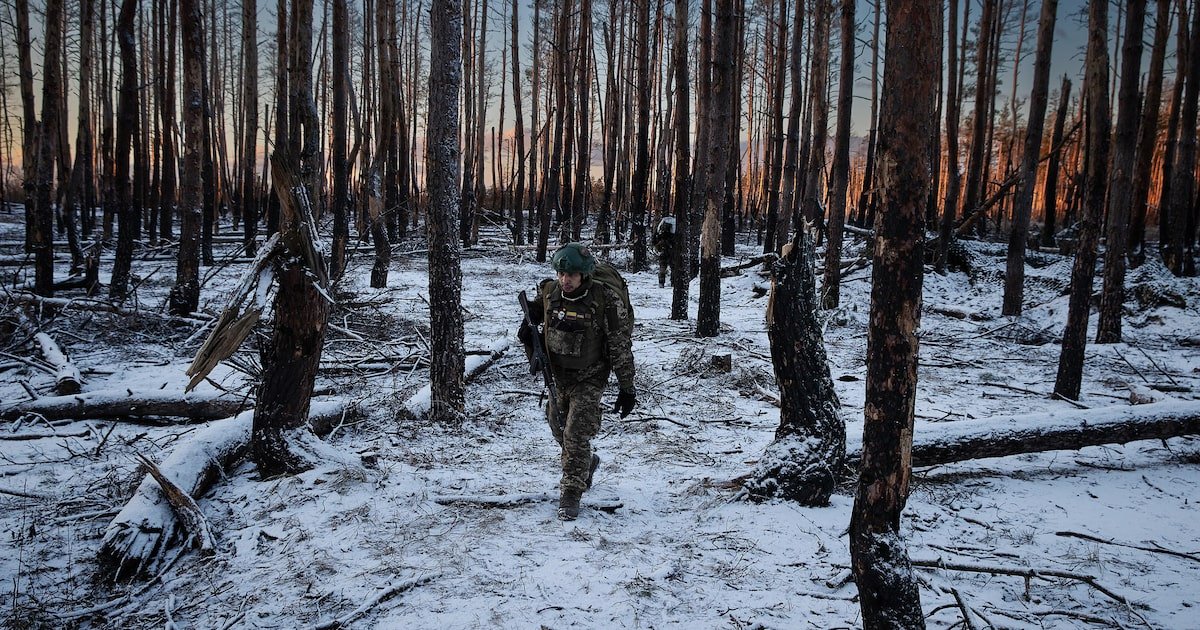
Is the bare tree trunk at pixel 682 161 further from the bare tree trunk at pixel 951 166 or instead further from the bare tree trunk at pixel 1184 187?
the bare tree trunk at pixel 1184 187

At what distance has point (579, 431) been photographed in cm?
374

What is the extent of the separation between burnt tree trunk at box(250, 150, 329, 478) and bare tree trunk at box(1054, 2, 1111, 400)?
620 cm

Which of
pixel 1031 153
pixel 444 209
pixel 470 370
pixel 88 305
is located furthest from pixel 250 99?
pixel 1031 153

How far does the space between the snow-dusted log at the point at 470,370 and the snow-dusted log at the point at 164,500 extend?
123 centimetres

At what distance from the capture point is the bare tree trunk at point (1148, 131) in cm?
885

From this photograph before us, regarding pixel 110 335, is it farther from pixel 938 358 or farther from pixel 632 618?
pixel 938 358

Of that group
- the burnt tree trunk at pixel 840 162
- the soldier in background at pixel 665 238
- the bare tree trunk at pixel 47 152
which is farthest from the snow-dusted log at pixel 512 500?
the soldier in background at pixel 665 238

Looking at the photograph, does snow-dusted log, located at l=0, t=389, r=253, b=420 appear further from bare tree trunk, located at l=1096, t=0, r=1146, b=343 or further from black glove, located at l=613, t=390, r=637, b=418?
bare tree trunk, located at l=1096, t=0, r=1146, b=343

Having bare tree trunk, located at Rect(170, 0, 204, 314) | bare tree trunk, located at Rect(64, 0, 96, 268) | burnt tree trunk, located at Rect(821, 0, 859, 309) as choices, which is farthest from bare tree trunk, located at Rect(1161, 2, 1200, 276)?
bare tree trunk, located at Rect(64, 0, 96, 268)

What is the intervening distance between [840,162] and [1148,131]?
4205 millimetres

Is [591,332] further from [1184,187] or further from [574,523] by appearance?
[1184,187]

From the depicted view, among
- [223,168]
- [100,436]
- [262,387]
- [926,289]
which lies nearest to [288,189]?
[262,387]

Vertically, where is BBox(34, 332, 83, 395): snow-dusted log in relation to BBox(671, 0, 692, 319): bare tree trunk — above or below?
below

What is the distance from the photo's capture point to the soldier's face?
3.65 meters
